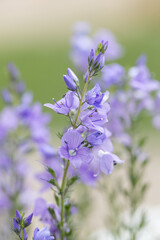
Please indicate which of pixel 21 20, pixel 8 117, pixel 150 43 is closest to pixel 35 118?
pixel 8 117

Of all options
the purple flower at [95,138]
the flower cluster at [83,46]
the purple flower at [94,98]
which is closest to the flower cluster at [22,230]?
the purple flower at [95,138]

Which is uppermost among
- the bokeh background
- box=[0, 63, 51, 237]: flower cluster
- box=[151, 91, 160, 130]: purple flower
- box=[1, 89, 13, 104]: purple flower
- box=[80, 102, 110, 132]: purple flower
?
the bokeh background

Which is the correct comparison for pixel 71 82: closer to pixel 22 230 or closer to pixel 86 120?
pixel 86 120

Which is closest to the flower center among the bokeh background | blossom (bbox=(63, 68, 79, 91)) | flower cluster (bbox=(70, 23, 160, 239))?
blossom (bbox=(63, 68, 79, 91))

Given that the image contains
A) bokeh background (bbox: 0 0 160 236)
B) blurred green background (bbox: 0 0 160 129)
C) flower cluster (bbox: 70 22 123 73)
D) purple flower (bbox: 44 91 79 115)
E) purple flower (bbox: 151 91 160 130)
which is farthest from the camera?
blurred green background (bbox: 0 0 160 129)

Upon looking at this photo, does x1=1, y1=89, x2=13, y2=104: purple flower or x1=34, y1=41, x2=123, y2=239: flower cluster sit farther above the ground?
x1=1, y1=89, x2=13, y2=104: purple flower

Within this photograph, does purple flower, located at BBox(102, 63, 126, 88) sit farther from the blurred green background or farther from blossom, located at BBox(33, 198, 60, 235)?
the blurred green background

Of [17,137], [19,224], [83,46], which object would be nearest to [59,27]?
[83,46]

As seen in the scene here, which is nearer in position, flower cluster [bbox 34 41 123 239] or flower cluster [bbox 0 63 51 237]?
flower cluster [bbox 34 41 123 239]
